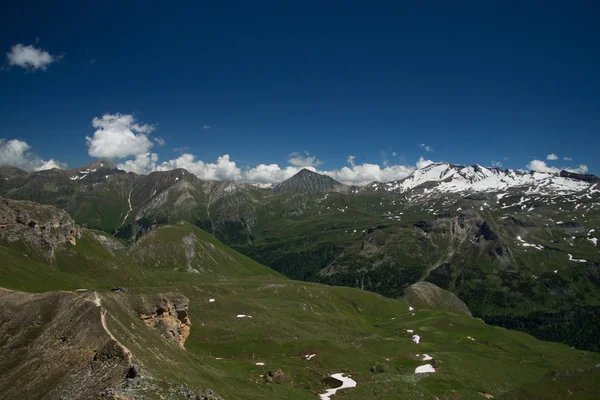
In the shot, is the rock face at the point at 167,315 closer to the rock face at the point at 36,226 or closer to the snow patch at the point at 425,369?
the snow patch at the point at 425,369

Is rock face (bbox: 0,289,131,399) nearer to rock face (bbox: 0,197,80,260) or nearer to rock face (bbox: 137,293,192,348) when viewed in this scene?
rock face (bbox: 137,293,192,348)

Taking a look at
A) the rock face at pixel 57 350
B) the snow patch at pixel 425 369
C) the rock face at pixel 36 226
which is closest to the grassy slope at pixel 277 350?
the snow patch at pixel 425 369

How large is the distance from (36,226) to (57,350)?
14788 centimetres

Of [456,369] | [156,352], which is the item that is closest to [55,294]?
[156,352]

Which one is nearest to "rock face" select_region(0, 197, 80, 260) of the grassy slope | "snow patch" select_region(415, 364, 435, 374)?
the grassy slope

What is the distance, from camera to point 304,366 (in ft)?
A: 271

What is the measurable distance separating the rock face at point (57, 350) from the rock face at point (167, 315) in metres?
17.1

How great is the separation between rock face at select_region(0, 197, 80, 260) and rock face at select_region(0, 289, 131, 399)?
126 meters

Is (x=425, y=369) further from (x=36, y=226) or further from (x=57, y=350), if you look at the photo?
(x=36, y=226)

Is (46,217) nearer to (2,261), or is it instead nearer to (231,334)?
(2,261)

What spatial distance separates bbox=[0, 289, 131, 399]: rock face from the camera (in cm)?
3475

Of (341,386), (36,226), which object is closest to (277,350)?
(341,386)

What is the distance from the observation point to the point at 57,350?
39.5m

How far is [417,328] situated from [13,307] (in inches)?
6738
